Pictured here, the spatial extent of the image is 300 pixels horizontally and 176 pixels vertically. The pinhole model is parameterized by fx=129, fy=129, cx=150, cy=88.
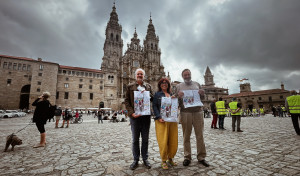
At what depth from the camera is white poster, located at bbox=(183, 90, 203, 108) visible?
2820 millimetres

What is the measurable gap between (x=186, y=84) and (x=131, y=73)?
156ft

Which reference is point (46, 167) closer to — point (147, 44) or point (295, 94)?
point (295, 94)

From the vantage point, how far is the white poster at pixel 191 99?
282 cm

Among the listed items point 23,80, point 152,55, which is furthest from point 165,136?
point 152,55

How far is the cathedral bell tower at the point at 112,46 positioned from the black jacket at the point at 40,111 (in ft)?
127

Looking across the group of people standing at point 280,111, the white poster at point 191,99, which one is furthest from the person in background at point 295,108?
the group of people standing at point 280,111

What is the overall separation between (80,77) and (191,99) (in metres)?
41.7

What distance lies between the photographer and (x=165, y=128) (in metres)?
2.61

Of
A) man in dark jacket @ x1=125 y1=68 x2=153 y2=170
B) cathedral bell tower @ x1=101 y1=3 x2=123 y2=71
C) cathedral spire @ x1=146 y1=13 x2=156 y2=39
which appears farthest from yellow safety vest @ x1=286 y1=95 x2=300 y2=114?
cathedral spire @ x1=146 y1=13 x2=156 y2=39

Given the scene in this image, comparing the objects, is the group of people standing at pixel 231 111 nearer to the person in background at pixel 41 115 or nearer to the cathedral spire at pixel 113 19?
the person in background at pixel 41 115

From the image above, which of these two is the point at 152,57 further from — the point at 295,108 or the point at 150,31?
the point at 295,108

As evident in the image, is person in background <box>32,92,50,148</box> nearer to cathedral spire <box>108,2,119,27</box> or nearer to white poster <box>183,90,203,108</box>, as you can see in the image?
white poster <box>183,90,203,108</box>

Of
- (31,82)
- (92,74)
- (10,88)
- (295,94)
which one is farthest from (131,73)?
(295,94)

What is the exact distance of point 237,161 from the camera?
9.22ft
